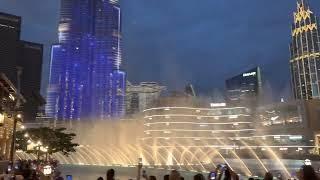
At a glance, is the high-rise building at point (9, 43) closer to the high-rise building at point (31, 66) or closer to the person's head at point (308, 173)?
the high-rise building at point (31, 66)

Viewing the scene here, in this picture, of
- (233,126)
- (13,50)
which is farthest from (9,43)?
(233,126)

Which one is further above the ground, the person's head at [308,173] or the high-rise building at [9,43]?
the high-rise building at [9,43]

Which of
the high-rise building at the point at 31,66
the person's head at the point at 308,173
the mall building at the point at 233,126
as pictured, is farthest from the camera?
the high-rise building at the point at 31,66

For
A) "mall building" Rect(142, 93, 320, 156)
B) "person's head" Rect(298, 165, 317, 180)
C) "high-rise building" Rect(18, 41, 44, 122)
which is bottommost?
"person's head" Rect(298, 165, 317, 180)

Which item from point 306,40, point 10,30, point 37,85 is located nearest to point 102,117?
point 37,85

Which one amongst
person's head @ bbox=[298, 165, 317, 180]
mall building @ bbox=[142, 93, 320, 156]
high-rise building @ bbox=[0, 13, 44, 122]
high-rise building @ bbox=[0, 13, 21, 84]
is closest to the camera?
person's head @ bbox=[298, 165, 317, 180]

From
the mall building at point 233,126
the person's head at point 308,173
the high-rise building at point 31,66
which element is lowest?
the person's head at point 308,173

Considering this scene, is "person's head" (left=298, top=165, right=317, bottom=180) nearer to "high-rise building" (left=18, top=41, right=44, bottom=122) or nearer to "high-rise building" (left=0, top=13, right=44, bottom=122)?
"high-rise building" (left=0, top=13, right=44, bottom=122)

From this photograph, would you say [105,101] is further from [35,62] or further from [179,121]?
[179,121]

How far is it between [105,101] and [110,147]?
86.3m

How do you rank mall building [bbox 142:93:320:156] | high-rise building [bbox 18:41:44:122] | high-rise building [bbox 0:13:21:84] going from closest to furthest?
mall building [bbox 142:93:320:156] → high-rise building [bbox 0:13:21:84] → high-rise building [bbox 18:41:44:122]

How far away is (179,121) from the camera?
4146 inches

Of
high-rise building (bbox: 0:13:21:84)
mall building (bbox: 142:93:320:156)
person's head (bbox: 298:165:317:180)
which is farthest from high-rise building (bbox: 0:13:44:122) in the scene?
person's head (bbox: 298:165:317:180)

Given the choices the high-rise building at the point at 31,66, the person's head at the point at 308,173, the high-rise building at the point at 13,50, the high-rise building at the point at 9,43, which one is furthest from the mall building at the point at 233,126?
the person's head at the point at 308,173
